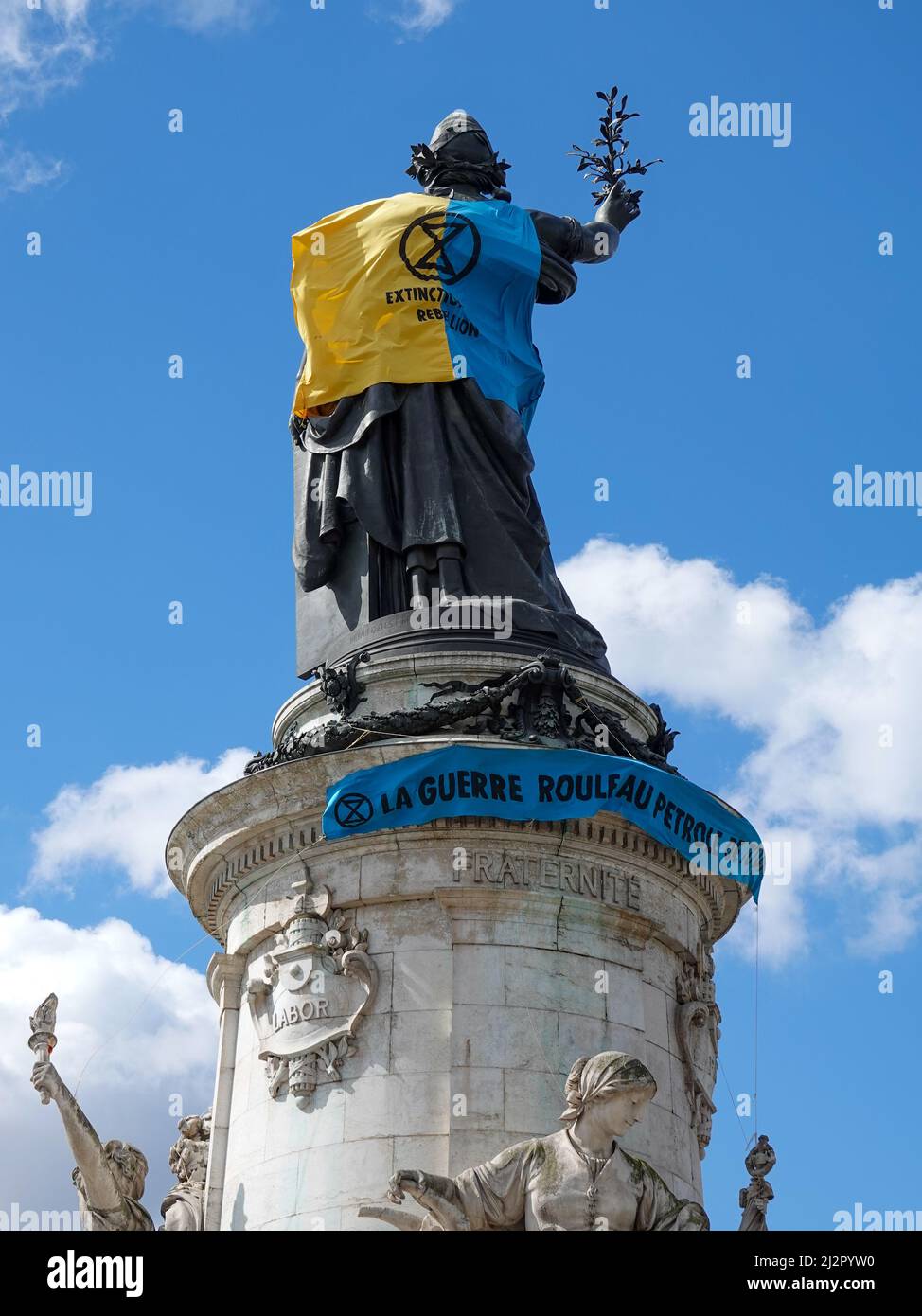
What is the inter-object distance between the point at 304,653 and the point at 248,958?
3934 mm

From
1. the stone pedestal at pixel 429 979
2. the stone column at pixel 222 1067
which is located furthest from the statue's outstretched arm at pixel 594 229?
the stone column at pixel 222 1067

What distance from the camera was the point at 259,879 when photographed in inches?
816

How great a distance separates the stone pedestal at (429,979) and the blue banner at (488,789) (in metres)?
0.31

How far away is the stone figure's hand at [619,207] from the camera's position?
2677 centimetres

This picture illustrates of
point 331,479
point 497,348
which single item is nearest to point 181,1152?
point 331,479

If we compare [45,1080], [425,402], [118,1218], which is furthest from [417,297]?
[118,1218]

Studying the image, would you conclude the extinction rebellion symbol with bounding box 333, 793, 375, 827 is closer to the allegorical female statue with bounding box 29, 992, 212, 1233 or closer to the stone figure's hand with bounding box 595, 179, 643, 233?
the allegorical female statue with bounding box 29, 992, 212, 1233

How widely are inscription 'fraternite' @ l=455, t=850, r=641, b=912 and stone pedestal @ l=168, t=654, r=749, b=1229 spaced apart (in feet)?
0.07

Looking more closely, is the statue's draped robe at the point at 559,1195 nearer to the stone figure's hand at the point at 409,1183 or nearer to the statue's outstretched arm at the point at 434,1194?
the statue's outstretched arm at the point at 434,1194

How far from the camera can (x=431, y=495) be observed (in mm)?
22766

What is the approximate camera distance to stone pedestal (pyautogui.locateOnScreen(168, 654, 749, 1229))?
18.6 metres

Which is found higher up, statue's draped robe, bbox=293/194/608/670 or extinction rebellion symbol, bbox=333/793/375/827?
statue's draped robe, bbox=293/194/608/670

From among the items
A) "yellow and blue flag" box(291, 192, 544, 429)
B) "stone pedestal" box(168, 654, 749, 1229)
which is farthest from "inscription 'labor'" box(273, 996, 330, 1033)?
"yellow and blue flag" box(291, 192, 544, 429)
